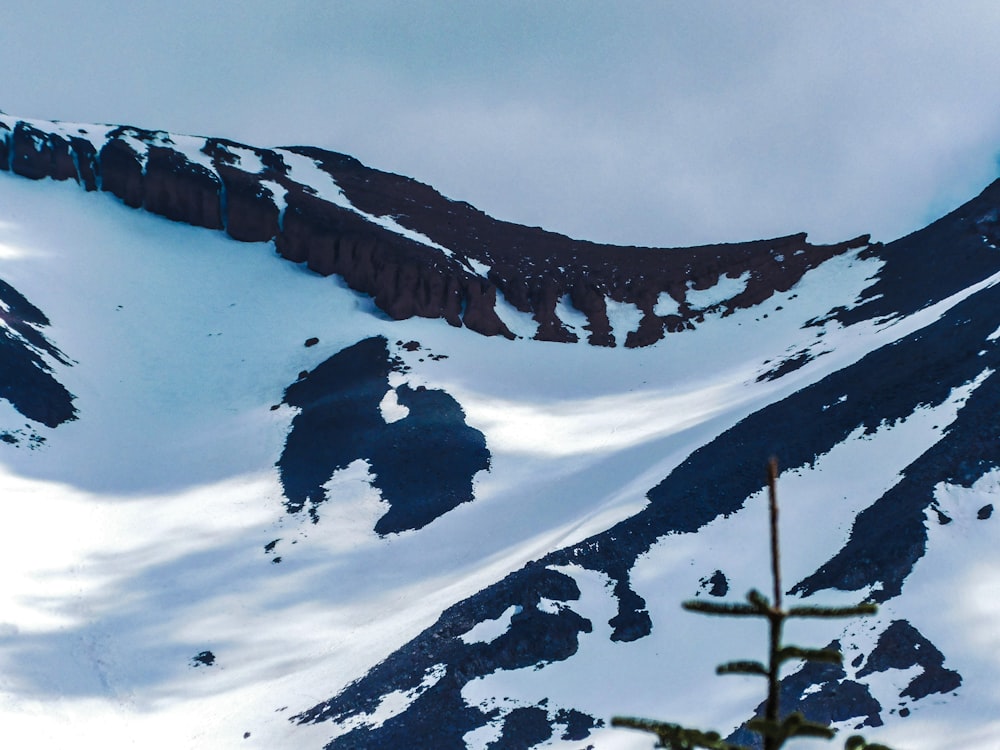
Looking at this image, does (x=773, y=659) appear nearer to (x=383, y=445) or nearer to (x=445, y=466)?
(x=445, y=466)

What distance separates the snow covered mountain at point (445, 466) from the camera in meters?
36.3

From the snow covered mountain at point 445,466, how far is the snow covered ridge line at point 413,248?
480mm

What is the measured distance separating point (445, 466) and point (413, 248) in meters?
39.6

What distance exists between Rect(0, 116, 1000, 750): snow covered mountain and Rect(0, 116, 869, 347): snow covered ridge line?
0.48m

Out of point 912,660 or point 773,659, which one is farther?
point 912,660

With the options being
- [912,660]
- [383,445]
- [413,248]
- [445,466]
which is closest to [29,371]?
[383,445]

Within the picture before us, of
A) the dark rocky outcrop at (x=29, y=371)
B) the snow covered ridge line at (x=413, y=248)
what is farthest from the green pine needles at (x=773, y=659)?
the snow covered ridge line at (x=413, y=248)

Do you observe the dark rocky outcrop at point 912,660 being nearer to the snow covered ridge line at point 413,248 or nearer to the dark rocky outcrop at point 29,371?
the dark rocky outcrop at point 29,371

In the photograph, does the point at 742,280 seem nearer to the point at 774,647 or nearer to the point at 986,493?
the point at 986,493

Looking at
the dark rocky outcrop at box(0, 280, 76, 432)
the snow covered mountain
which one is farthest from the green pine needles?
the dark rocky outcrop at box(0, 280, 76, 432)

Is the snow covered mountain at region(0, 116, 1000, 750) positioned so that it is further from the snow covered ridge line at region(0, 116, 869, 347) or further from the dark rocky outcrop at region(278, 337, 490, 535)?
the snow covered ridge line at region(0, 116, 869, 347)

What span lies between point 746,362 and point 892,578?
144ft

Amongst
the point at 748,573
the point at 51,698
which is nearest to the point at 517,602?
the point at 748,573

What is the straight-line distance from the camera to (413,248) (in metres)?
95.8
